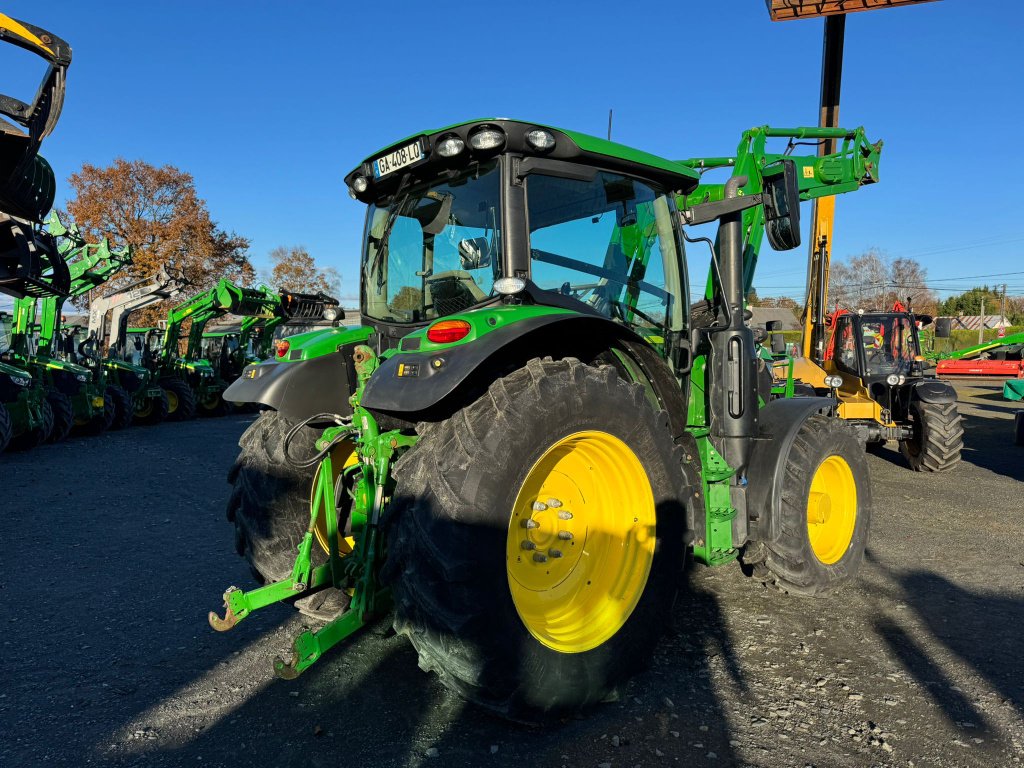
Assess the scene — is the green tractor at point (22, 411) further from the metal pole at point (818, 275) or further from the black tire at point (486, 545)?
the metal pole at point (818, 275)

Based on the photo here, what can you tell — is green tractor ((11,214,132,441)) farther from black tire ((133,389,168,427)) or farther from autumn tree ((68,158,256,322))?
autumn tree ((68,158,256,322))

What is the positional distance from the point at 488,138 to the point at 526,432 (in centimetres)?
121

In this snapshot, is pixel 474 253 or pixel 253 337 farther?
pixel 253 337

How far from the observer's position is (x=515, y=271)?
280cm

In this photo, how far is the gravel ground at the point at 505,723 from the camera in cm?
243

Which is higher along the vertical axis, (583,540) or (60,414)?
(583,540)

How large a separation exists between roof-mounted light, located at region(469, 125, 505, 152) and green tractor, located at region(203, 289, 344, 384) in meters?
11.9

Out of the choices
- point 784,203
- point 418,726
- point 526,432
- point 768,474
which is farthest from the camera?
point 784,203

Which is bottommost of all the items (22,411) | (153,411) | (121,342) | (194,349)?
(153,411)

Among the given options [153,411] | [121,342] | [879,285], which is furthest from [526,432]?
[879,285]

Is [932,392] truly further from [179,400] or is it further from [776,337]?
[179,400]

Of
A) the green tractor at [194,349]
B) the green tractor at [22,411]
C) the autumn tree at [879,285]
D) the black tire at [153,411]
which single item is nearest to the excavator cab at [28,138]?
the green tractor at [22,411]

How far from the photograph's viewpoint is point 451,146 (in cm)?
280

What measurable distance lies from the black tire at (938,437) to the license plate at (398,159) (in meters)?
7.64
